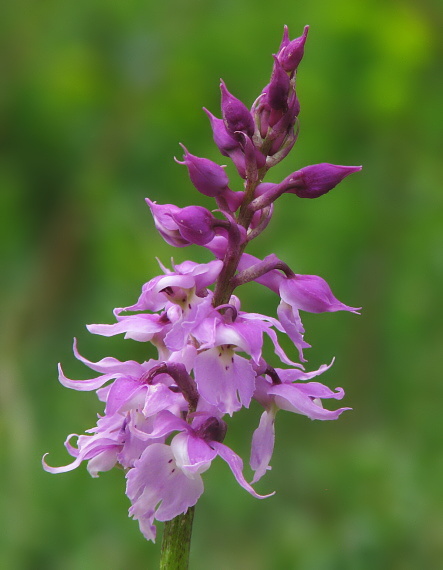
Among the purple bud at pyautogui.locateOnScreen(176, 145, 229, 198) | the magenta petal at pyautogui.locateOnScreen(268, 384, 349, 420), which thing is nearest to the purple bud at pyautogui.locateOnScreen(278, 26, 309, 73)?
the purple bud at pyautogui.locateOnScreen(176, 145, 229, 198)

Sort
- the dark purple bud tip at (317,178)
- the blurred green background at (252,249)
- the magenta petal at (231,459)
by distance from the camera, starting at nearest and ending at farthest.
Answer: the magenta petal at (231,459) < the dark purple bud tip at (317,178) < the blurred green background at (252,249)

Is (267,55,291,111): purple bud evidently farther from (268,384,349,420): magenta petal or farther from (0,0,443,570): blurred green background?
(0,0,443,570): blurred green background

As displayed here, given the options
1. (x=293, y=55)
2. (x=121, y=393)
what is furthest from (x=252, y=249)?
(x=121, y=393)

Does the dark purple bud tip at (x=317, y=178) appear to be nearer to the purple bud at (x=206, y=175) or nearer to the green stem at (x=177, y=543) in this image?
the purple bud at (x=206, y=175)

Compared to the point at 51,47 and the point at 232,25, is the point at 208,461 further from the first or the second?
the point at 51,47

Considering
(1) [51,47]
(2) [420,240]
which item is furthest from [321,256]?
(1) [51,47]

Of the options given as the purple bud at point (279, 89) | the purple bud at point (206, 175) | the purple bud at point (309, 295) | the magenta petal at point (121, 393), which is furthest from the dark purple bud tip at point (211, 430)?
the purple bud at point (279, 89)
